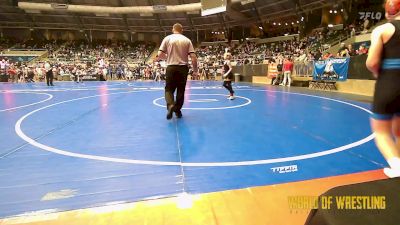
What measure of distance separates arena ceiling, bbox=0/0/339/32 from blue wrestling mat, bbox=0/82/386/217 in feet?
85.4

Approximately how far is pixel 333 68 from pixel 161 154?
11.1 meters

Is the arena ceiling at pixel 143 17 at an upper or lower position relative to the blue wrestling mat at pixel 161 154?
upper

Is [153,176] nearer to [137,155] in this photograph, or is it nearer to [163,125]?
[137,155]

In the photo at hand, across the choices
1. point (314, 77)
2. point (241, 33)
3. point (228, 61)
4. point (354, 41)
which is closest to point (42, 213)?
point (228, 61)

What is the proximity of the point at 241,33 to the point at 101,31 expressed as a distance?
2015 centimetres

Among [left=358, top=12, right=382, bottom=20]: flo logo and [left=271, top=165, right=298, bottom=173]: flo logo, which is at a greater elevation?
[left=358, top=12, right=382, bottom=20]: flo logo

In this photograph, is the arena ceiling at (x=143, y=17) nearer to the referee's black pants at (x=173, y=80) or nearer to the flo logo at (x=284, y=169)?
the referee's black pants at (x=173, y=80)

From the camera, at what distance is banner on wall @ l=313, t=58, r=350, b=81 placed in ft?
38.5

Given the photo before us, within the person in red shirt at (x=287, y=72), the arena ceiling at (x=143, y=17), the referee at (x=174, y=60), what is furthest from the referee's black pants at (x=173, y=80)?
the arena ceiling at (x=143, y=17)

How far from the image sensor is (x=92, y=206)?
2273mm

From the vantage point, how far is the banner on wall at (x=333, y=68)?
462 inches

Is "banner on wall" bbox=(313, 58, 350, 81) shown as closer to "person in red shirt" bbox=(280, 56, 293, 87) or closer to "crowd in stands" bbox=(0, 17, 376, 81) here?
"crowd in stands" bbox=(0, 17, 376, 81)

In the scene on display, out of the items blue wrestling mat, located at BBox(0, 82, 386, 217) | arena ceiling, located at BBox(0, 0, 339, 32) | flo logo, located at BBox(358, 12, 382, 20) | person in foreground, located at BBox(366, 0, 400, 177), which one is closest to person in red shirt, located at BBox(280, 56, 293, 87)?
blue wrestling mat, located at BBox(0, 82, 386, 217)

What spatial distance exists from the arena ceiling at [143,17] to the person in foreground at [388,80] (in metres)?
28.2
